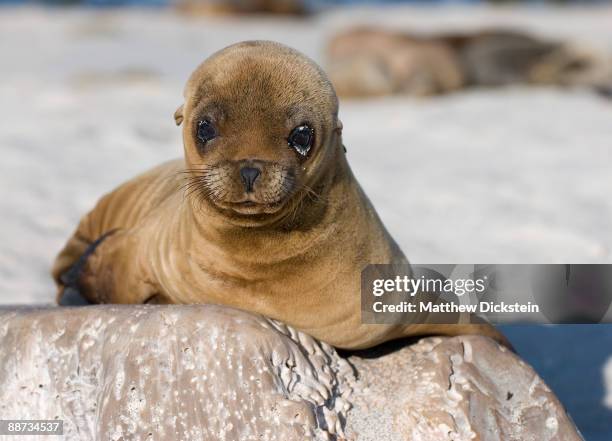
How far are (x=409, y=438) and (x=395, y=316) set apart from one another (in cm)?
43

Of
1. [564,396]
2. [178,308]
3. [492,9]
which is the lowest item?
[564,396]

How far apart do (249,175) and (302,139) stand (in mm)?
286

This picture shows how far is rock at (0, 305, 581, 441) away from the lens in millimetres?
3172

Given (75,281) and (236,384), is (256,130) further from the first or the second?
(75,281)

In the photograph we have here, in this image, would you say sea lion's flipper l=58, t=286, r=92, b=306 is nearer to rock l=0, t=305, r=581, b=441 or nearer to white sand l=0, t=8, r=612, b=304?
white sand l=0, t=8, r=612, b=304

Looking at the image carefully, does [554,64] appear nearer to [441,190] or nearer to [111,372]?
[441,190]

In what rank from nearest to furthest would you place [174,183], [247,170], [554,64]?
1. [247,170]
2. [174,183]
3. [554,64]

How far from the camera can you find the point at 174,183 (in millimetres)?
4195

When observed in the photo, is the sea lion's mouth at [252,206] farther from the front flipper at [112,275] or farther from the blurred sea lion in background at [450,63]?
the blurred sea lion in background at [450,63]

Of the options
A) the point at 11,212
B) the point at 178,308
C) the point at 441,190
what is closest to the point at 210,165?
the point at 178,308

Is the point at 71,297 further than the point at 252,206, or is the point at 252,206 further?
the point at 71,297

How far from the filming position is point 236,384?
3201 millimetres

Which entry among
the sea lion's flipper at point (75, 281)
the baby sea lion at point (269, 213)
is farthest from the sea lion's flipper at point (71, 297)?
the baby sea lion at point (269, 213)

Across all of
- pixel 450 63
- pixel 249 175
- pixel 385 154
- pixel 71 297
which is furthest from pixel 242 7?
pixel 249 175
